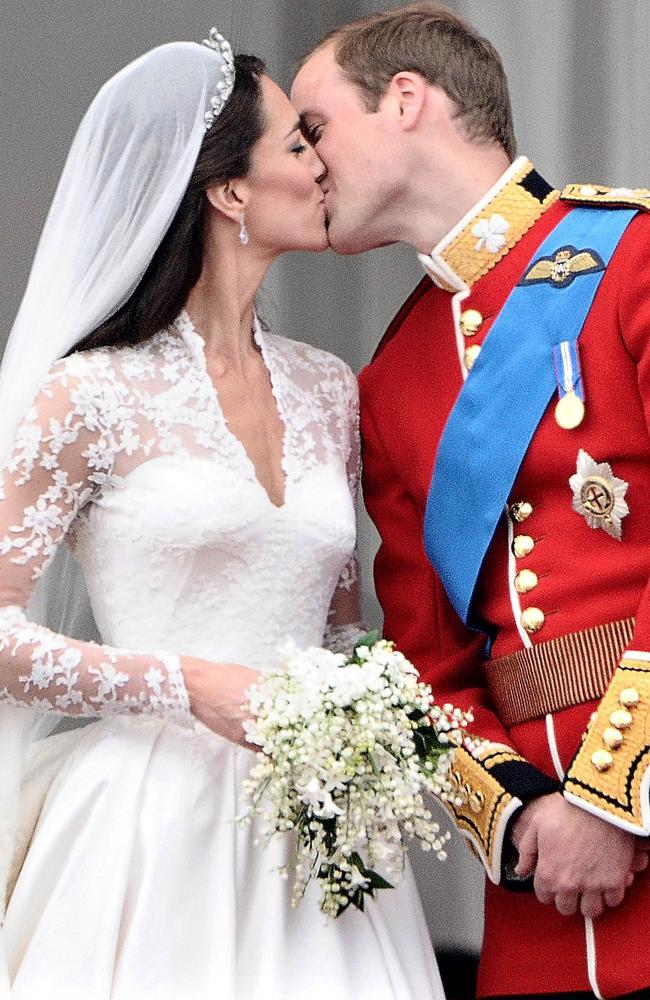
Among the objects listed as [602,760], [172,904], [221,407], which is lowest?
[172,904]

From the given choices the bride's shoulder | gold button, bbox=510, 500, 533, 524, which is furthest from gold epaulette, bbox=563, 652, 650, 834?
the bride's shoulder

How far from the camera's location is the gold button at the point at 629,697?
1.47 m

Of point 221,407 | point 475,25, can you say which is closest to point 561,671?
point 221,407

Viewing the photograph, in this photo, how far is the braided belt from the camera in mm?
1601

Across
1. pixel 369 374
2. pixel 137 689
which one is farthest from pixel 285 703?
pixel 369 374

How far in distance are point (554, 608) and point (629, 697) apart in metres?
0.19

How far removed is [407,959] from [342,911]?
0.13 m

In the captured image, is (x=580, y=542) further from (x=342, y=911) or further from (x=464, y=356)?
(x=342, y=911)

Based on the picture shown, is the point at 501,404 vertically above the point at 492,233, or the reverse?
the point at 492,233

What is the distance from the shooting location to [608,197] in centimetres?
174

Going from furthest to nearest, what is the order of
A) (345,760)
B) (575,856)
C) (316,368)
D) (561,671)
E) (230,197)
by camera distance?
(316,368)
(230,197)
(561,671)
(575,856)
(345,760)

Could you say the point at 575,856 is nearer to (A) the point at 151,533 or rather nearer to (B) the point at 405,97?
(A) the point at 151,533

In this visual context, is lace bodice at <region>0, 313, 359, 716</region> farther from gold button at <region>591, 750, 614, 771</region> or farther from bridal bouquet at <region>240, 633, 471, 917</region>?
gold button at <region>591, 750, 614, 771</region>

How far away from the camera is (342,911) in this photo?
1.53 meters
